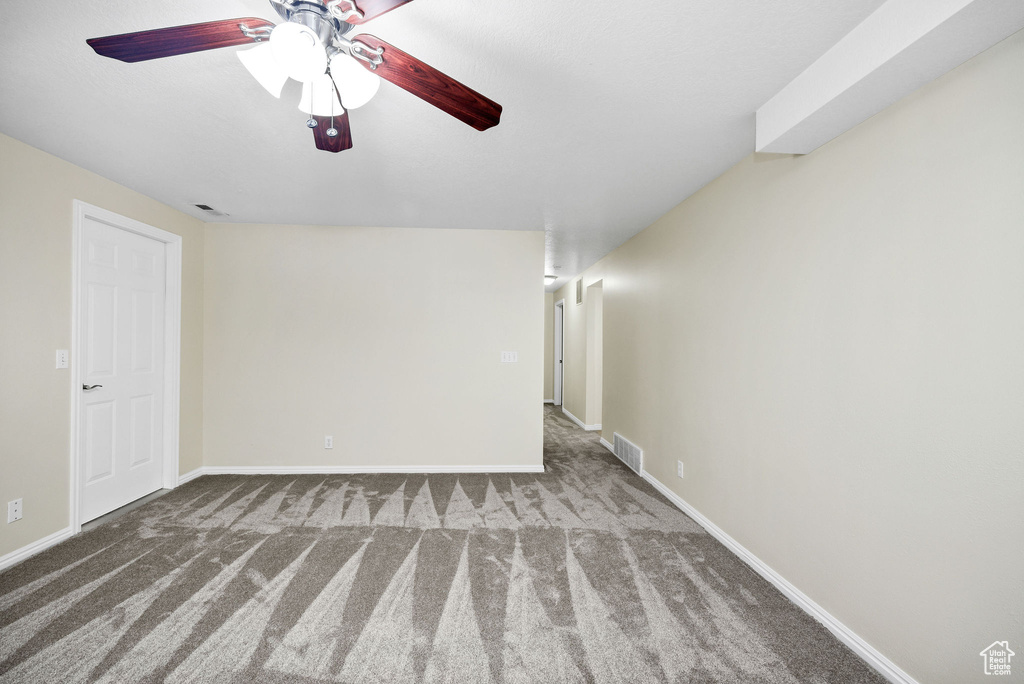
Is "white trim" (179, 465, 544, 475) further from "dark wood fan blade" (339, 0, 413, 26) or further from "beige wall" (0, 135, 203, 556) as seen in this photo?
"dark wood fan blade" (339, 0, 413, 26)

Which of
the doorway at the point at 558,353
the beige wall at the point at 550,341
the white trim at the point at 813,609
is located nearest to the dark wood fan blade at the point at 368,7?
the white trim at the point at 813,609

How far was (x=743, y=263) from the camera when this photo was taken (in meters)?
2.52

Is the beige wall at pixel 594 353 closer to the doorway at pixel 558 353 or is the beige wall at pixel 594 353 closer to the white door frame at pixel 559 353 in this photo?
the white door frame at pixel 559 353

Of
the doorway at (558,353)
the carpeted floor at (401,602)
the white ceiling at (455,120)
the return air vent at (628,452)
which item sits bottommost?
the carpeted floor at (401,602)

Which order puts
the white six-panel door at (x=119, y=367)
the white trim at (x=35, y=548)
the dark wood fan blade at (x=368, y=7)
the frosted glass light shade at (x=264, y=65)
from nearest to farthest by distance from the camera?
1. the dark wood fan blade at (x=368, y=7)
2. the frosted glass light shade at (x=264, y=65)
3. the white trim at (x=35, y=548)
4. the white six-panel door at (x=119, y=367)

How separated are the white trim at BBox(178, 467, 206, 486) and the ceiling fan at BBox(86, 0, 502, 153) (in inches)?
141

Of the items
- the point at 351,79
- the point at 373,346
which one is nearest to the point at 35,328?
the point at 373,346

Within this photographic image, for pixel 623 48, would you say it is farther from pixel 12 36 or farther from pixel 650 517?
pixel 650 517

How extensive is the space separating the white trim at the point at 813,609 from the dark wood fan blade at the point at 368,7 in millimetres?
2742

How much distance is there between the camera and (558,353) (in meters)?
8.16

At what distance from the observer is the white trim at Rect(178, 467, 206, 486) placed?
363 cm

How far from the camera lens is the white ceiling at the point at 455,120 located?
1.42 metres

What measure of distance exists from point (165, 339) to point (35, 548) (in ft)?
5.36

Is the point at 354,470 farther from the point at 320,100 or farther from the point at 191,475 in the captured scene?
the point at 320,100
